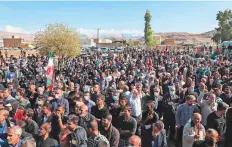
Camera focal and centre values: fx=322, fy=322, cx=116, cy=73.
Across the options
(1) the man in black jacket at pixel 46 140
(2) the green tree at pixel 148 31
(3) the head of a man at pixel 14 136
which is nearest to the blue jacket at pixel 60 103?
(1) the man in black jacket at pixel 46 140

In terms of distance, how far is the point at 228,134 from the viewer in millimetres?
5344

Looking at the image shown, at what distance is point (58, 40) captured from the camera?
2522 centimetres

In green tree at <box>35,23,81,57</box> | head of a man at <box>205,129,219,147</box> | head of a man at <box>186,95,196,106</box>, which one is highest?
green tree at <box>35,23,81,57</box>

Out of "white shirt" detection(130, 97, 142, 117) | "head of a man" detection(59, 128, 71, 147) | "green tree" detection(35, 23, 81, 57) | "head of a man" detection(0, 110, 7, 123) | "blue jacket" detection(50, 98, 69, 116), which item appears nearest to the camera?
"head of a man" detection(59, 128, 71, 147)

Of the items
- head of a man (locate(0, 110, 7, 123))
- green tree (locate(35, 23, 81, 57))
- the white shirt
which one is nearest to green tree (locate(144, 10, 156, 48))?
green tree (locate(35, 23, 81, 57))

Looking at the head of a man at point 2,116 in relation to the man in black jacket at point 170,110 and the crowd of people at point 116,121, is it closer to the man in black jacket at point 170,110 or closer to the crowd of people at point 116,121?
the crowd of people at point 116,121

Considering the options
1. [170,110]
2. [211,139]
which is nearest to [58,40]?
[170,110]

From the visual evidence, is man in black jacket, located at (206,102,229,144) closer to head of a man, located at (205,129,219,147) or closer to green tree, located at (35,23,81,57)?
head of a man, located at (205,129,219,147)

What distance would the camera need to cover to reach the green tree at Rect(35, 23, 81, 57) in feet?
82.8

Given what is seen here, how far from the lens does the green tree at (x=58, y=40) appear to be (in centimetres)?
2523

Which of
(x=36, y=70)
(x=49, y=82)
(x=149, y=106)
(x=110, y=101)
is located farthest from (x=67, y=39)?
(x=149, y=106)

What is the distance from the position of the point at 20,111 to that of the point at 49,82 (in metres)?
2.75

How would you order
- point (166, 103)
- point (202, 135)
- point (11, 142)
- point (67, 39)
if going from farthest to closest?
1. point (67, 39)
2. point (166, 103)
3. point (202, 135)
4. point (11, 142)

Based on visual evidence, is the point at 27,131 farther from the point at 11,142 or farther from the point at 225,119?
the point at 225,119
